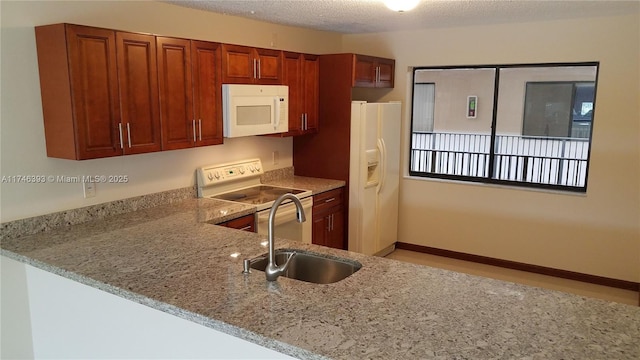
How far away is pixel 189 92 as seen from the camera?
3264mm

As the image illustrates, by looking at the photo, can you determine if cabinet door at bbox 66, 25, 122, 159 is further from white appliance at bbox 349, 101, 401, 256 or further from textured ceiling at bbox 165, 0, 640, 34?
white appliance at bbox 349, 101, 401, 256

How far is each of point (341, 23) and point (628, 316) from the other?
11.6 ft

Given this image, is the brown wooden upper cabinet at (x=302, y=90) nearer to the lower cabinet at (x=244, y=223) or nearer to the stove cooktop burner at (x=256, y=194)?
the stove cooktop burner at (x=256, y=194)

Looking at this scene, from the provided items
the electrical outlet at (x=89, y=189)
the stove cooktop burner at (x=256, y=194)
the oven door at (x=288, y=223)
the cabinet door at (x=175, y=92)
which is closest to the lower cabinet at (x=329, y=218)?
the oven door at (x=288, y=223)

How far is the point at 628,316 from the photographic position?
1.69m

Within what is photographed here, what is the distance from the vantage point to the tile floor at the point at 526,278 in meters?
4.16

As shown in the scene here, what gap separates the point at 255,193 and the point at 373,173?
4.22 ft

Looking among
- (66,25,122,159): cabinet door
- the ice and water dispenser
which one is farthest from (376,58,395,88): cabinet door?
(66,25,122,159): cabinet door

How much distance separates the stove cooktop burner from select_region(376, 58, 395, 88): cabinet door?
5.15ft

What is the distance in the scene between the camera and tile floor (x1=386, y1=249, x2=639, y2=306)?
4.16 m

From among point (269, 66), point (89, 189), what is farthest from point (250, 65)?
point (89, 189)

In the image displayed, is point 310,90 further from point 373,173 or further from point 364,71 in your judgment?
point 373,173

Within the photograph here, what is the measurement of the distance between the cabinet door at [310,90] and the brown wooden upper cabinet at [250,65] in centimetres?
39

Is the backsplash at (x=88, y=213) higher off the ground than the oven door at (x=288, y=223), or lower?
higher
